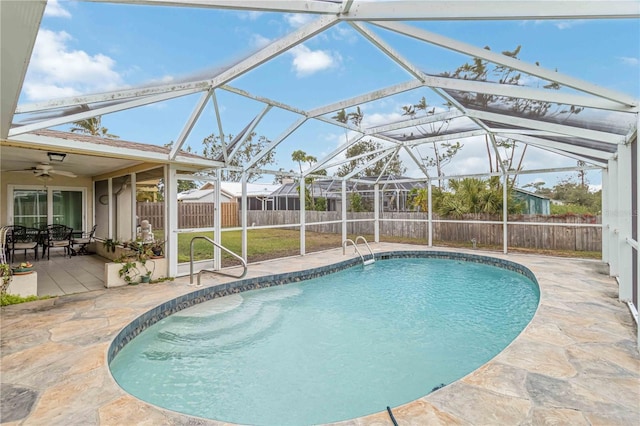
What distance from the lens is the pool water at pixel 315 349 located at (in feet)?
10.3

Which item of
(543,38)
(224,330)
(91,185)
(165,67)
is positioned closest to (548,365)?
(543,38)

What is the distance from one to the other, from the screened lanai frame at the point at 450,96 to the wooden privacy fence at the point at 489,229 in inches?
116

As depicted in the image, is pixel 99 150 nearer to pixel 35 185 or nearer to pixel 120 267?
pixel 120 267

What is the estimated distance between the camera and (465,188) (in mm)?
12492

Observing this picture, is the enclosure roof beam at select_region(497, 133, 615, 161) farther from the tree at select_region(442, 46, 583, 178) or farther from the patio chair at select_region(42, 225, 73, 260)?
the patio chair at select_region(42, 225, 73, 260)

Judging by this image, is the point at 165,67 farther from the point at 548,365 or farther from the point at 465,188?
the point at 465,188

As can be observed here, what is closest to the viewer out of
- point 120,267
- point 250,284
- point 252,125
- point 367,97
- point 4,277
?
point 4,277

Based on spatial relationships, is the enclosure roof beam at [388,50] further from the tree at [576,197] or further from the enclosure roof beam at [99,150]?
the tree at [576,197]

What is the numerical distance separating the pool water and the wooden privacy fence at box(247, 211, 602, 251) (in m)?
4.39

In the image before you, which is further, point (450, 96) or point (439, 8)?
point (450, 96)

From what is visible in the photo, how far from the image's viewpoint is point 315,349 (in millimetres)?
4328

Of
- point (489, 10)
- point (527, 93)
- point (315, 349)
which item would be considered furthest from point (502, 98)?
point (315, 349)

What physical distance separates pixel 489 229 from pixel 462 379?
10.5m

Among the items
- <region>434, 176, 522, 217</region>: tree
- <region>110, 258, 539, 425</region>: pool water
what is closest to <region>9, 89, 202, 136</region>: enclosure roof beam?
<region>110, 258, 539, 425</region>: pool water
